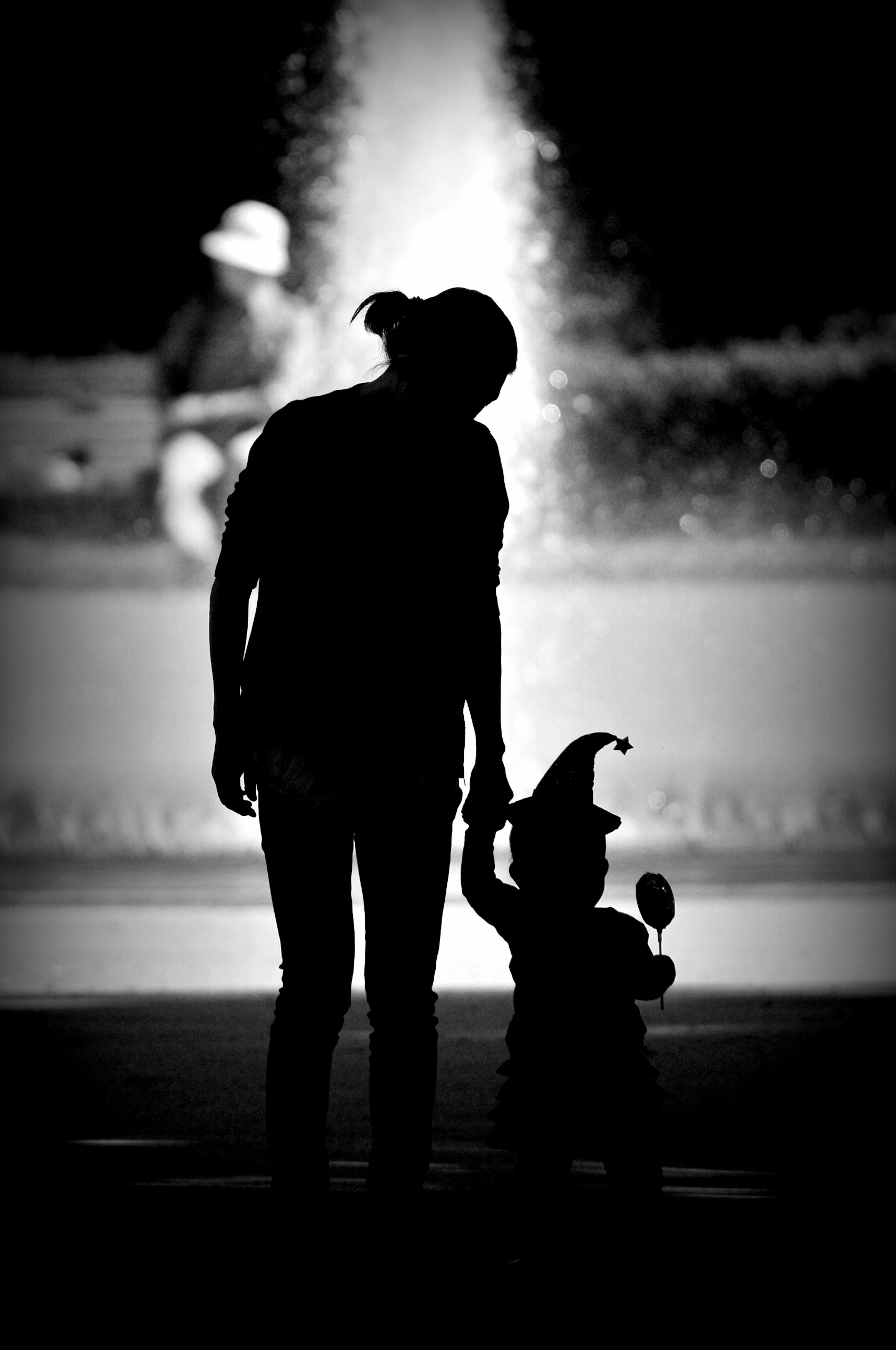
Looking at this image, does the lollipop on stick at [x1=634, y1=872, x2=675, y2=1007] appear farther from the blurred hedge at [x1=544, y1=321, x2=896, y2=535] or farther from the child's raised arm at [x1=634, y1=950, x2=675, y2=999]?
the blurred hedge at [x1=544, y1=321, x2=896, y2=535]

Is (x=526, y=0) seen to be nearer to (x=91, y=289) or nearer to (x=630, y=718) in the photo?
(x=91, y=289)

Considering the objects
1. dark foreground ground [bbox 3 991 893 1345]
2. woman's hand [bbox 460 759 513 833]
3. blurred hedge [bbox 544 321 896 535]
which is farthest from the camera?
blurred hedge [bbox 544 321 896 535]

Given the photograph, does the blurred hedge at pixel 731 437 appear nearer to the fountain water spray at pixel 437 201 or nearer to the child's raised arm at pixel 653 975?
the fountain water spray at pixel 437 201

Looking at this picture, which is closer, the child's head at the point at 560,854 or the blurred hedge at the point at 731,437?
the child's head at the point at 560,854

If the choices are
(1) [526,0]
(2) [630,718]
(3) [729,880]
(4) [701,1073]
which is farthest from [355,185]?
(4) [701,1073]

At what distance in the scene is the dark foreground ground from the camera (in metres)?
2.64

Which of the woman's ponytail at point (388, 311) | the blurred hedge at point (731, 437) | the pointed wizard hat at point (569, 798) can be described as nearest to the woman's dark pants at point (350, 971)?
the pointed wizard hat at point (569, 798)

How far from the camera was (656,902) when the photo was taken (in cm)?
271

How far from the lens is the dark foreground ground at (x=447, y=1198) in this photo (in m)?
2.64

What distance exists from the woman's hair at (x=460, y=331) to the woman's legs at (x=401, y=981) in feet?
1.97

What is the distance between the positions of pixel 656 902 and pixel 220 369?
1140cm

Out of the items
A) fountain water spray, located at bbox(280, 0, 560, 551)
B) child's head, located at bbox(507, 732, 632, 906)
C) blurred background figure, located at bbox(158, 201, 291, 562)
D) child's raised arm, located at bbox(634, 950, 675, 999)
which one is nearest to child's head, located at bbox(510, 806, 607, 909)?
child's head, located at bbox(507, 732, 632, 906)

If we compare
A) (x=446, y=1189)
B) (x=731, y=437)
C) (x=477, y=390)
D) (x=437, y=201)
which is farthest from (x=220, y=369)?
(x=477, y=390)

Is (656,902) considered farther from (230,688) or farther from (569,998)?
(230,688)
